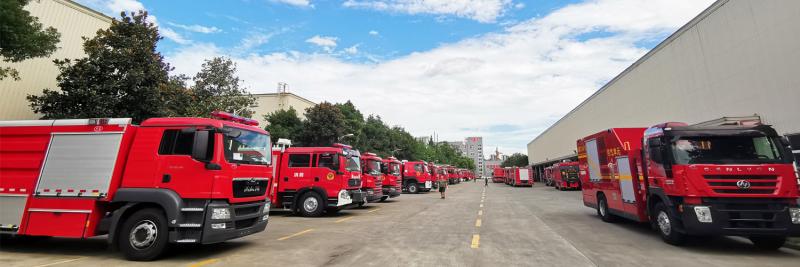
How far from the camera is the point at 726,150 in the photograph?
785cm

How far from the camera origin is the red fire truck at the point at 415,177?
3409 centimetres

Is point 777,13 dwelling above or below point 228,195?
above

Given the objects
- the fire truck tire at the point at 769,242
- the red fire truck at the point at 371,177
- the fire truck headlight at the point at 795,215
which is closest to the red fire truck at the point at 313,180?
the red fire truck at the point at 371,177

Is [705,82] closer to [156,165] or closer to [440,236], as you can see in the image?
[440,236]

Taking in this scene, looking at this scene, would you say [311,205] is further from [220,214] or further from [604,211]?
[604,211]

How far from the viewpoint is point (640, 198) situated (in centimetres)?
995

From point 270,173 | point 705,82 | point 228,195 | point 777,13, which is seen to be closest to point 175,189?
point 228,195

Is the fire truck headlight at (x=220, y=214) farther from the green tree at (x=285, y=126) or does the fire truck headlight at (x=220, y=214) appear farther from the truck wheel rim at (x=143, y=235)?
the green tree at (x=285, y=126)

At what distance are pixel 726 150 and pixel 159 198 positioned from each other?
11.1 metres

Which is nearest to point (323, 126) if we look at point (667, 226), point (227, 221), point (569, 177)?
point (569, 177)

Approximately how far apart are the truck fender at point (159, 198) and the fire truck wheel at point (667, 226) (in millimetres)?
9766

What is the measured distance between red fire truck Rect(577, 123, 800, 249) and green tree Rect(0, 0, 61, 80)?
601 inches

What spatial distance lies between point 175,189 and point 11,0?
22.3 feet

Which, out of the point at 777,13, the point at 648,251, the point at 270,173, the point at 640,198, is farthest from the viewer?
the point at 777,13
